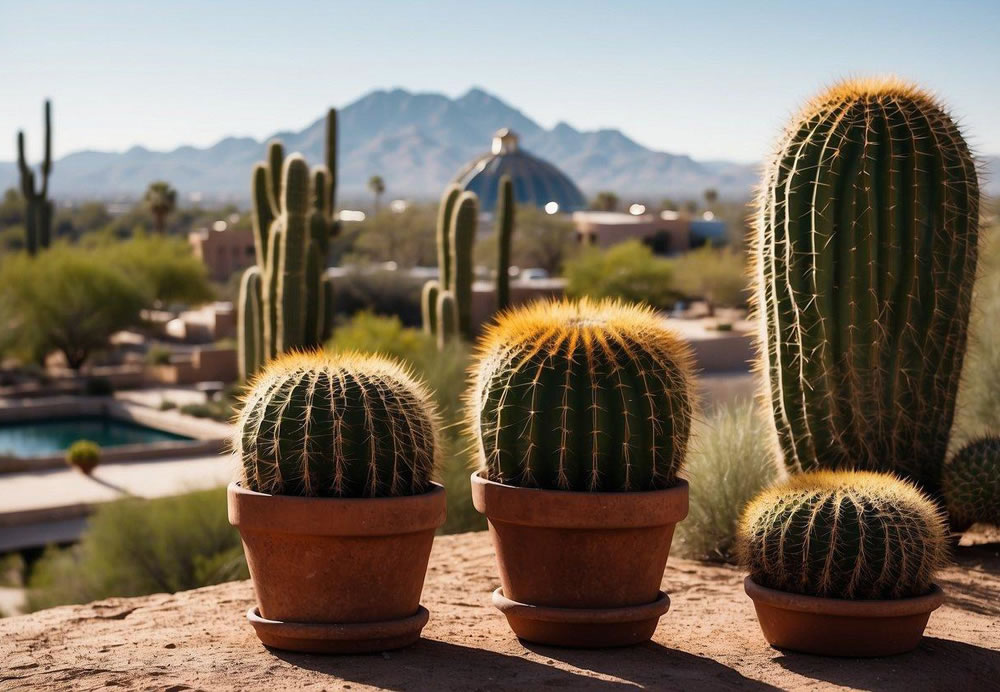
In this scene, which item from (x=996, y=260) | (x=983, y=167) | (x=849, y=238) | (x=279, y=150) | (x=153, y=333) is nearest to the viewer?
(x=849, y=238)

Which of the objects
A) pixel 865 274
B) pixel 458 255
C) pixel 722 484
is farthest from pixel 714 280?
pixel 865 274

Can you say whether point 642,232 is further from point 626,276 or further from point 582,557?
point 582,557

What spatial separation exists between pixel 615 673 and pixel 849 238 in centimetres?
315

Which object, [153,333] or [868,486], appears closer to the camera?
[868,486]

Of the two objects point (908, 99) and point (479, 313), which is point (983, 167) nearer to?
point (908, 99)

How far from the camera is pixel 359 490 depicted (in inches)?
206

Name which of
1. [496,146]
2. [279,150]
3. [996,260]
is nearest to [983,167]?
[996,260]

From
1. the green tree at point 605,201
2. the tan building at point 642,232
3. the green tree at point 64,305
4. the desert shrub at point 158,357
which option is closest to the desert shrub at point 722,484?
the green tree at point 64,305

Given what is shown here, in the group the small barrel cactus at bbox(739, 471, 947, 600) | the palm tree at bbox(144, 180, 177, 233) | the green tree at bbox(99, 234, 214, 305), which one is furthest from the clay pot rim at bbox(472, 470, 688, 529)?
the palm tree at bbox(144, 180, 177, 233)

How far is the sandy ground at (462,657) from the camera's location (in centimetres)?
491

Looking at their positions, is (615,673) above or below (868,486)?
below

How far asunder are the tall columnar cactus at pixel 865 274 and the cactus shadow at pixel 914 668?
1.92 meters

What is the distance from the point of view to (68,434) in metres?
31.5

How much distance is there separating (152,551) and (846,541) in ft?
27.6
